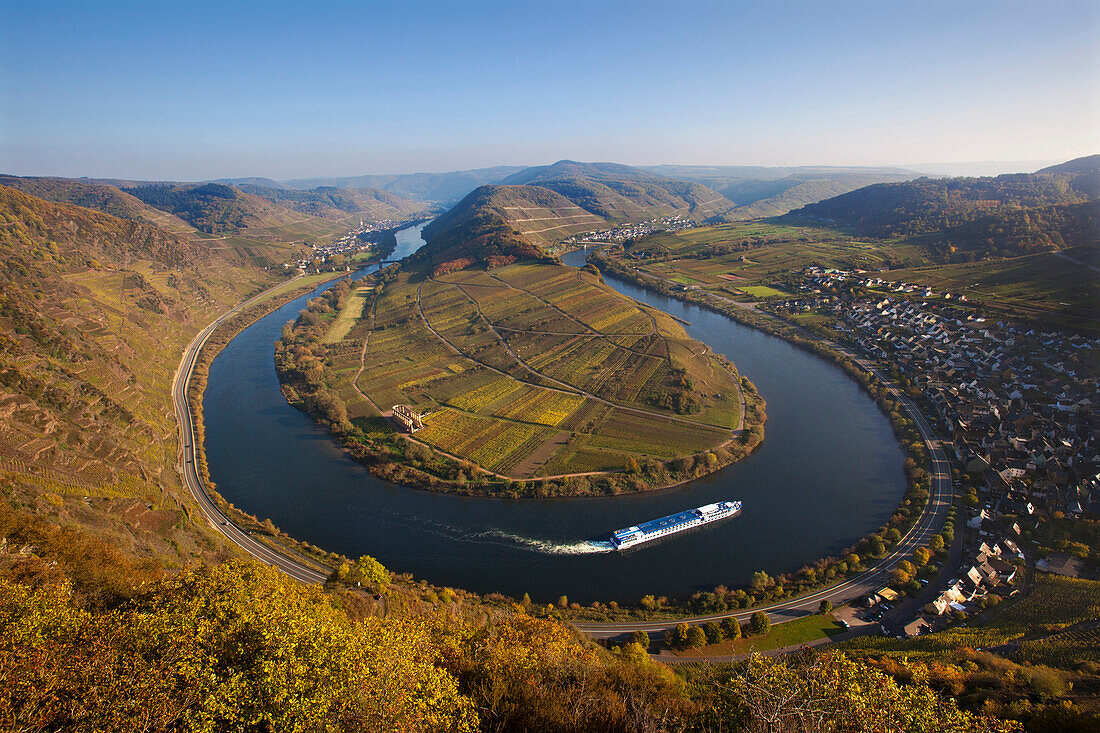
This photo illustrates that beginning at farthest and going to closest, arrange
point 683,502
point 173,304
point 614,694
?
point 173,304 → point 683,502 → point 614,694

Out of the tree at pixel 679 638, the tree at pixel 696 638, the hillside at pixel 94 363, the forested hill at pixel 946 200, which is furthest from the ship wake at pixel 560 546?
the forested hill at pixel 946 200

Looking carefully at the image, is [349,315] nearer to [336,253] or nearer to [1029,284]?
A: [336,253]

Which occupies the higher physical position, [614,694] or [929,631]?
[614,694]

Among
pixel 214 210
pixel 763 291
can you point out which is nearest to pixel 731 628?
pixel 763 291

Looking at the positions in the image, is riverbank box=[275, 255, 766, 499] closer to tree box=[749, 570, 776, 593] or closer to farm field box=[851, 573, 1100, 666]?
tree box=[749, 570, 776, 593]

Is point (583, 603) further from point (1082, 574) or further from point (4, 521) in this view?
point (1082, 574)

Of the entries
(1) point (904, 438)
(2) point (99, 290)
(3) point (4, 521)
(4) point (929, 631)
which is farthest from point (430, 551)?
(2) point (99, 290)

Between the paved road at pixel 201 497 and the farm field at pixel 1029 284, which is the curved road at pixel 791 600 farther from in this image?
the farm field at pixel 1029 284
